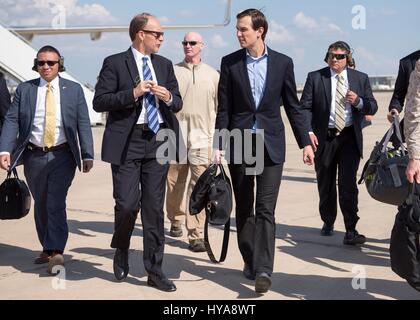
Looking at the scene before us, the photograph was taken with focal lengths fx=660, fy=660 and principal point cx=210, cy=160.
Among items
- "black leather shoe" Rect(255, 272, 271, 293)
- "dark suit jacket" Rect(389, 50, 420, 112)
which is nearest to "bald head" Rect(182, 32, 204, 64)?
"dark suit jacket" Rect(389, 50, 420, 112)

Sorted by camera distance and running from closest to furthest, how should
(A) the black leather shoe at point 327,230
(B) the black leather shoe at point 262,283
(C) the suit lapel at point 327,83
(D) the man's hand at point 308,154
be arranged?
(B) the black leather shoe at point 262,283 → (D) the man's hand at point 308,154 → (C) the suit lapel at point 327,83 → (A) the black leather shoe at point 327,230

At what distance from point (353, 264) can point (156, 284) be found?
5.84 ft

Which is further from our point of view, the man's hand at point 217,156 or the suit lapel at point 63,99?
the suit lapel at point 63,99

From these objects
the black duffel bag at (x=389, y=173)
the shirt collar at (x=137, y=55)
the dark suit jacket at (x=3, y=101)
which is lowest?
the black duffel bag at (x=389, y=173)

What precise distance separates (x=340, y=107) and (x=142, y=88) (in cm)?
265

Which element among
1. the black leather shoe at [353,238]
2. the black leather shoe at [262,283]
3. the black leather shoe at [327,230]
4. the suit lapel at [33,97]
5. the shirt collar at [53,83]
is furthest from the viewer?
the black leather shoe at [327,230]

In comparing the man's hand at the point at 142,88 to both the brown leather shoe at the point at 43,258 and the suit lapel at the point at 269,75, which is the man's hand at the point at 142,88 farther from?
the brown leather shoe at the point at 43,258

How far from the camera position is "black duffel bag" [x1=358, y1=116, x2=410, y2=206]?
483cm

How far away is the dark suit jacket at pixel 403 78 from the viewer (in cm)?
583

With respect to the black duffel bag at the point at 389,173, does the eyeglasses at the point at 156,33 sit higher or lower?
higher

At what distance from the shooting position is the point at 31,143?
226 inches

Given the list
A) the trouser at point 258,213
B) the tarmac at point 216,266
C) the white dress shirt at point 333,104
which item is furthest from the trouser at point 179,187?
the white dress shirt at point 333,104

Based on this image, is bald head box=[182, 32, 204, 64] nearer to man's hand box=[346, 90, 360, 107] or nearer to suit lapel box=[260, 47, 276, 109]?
man's hand box=[346, 90, 360, 107]

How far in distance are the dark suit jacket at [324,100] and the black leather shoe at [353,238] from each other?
0.83 m
